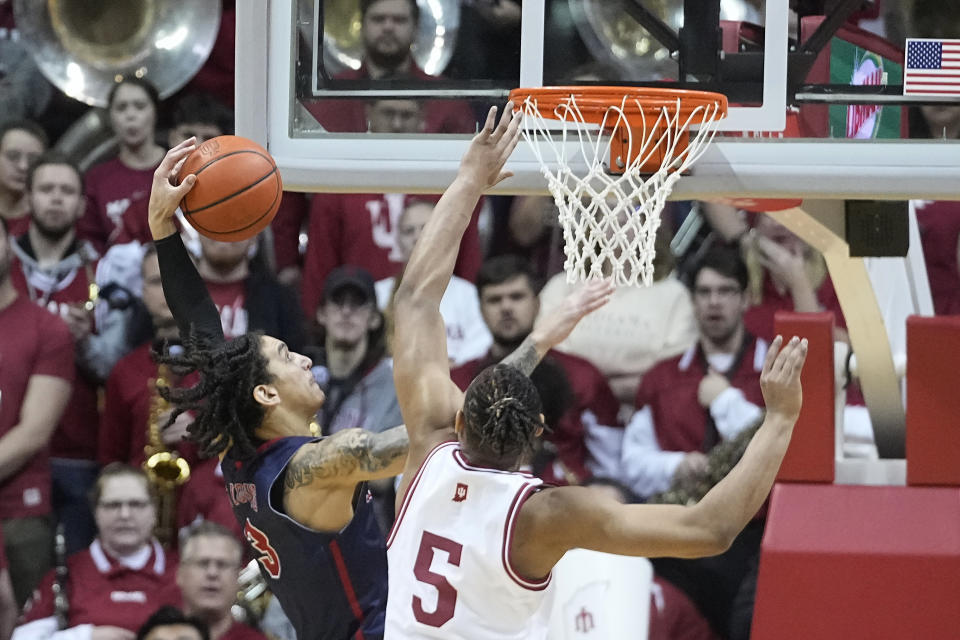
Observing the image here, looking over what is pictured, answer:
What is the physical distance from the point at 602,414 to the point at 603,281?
181 cm

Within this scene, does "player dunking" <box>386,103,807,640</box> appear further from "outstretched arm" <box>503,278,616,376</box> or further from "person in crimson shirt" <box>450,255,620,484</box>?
"person in crimson shirt" <box>450,255,620,484</box>

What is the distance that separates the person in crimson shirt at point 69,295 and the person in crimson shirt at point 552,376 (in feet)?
4.53

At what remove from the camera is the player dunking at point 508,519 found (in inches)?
115

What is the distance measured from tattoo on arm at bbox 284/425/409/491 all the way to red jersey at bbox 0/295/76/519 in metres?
2.34

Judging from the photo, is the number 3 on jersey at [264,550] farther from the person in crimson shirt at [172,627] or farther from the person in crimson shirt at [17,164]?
the person in crimson shirt at [17,164]

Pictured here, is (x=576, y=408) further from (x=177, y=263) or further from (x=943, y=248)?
(x=177, y=263)

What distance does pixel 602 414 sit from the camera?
17.8 feet

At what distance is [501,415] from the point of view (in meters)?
3.04

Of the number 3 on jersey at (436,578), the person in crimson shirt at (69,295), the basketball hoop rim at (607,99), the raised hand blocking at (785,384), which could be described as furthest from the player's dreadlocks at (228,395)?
the person in crimson shirt at (69,295)

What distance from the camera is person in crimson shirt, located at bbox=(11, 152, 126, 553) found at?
5.57m

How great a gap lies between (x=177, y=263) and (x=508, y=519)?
1128 millimetres

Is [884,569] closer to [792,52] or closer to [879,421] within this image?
[879,421]

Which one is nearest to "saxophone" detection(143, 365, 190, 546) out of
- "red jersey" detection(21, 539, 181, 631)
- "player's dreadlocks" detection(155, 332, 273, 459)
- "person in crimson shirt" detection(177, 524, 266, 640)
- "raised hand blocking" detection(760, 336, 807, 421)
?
"red jersey" detection(21, 539, 181, 631)

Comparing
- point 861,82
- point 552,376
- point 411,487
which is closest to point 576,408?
point 552,376
